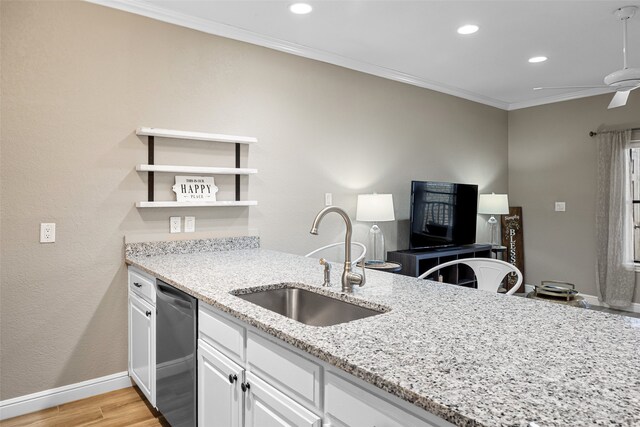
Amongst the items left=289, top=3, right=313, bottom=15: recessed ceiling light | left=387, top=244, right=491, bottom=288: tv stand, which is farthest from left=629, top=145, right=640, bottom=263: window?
left=289, top=3, right=313, bottom=15: recessed ceiling light

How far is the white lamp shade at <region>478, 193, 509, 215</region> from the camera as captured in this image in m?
5.24

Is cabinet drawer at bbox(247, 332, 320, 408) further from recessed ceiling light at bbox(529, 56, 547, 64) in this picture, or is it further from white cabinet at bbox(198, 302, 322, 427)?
recessed ceiling light at bbox(529, 56, 547, 64)

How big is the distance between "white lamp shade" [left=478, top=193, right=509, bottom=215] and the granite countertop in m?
3.77

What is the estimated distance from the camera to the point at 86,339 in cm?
269

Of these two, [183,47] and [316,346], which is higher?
[183,47]

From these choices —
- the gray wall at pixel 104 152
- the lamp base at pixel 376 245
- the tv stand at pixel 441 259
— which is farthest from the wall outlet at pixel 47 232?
the tv stand at pixel 441 259

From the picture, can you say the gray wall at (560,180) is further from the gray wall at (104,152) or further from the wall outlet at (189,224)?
the wall outlet at (189,224)

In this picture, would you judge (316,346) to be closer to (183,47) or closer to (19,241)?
(19,241)

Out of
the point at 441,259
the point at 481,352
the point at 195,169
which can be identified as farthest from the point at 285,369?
the point at 441,259

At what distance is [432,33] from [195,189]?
229 cm

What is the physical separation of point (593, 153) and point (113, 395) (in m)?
5.70

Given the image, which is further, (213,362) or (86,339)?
(86,339)

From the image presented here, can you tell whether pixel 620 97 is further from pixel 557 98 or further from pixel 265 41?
pixel 265 41

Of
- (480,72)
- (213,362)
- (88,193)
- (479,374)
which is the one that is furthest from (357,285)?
(480,72)
